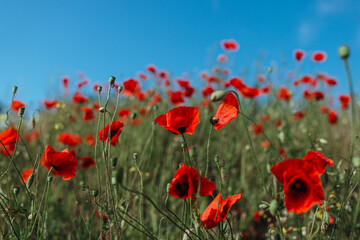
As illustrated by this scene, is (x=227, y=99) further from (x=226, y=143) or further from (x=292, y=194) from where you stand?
(x=226, y=143)

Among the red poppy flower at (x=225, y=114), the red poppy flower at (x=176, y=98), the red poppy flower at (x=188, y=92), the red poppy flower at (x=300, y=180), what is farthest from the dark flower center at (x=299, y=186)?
the red poppy flower at (x=188, y=92)

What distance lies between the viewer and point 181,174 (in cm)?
101

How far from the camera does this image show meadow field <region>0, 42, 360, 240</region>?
1080 millimetres

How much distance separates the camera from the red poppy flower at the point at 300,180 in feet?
2.91

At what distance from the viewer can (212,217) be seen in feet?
3.68

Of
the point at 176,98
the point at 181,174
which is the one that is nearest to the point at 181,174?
the point at 181,174

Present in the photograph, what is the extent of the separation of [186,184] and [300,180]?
388 millimetres

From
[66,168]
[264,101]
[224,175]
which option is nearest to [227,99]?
[224,175]

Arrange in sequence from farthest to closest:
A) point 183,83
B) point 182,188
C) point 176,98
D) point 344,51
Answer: point 183,83 < point 176,98 < point 182,188 < point 344,51

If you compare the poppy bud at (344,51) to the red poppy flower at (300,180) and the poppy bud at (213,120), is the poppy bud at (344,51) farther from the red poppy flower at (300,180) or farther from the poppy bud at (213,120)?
the poppy bud at (213,120)

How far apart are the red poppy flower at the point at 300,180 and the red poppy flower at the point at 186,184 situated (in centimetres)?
27

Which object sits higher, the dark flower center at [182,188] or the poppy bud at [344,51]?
the poppy bud at [344,51]

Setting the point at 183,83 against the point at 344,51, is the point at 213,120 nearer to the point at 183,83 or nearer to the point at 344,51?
the point at 344,51

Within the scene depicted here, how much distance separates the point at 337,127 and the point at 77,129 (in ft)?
13.4
